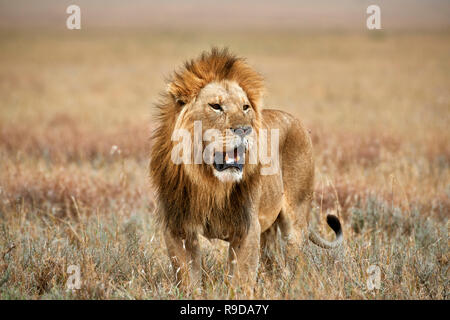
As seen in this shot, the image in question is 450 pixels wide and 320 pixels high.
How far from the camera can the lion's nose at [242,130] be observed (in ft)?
12.0

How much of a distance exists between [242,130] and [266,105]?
9443 millimetres

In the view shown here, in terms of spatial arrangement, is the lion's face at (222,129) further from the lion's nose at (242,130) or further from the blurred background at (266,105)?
the blurred background at (266,105)

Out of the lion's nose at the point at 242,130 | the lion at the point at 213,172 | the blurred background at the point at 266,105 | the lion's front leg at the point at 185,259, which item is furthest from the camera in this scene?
the blurred background at the point at 266,105

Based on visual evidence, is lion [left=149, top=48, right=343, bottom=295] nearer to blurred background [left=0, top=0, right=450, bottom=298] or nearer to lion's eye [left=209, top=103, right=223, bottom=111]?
lion's eye [left=209, top=103, right=223, bottom=111]

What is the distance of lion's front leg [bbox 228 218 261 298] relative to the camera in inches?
159

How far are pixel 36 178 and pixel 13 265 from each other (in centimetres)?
237

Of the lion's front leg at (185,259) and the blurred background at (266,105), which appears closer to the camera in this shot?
the lion's front leg at (185,259)

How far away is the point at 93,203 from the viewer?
6520 mm

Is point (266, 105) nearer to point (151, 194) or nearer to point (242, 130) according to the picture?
point (151, 194)

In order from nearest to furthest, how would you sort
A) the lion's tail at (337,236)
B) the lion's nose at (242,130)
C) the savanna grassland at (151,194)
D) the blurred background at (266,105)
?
the lion's nose at (242,130), the savanna grassland at (151,194), the lion's tail at (337,236), the blurred background at (266,105)

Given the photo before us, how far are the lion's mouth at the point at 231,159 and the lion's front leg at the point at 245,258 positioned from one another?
1.83ft

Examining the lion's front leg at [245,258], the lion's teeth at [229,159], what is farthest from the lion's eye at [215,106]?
the lion's front leg at [245,258]

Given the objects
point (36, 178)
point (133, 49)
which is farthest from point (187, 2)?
point (36, 178)
